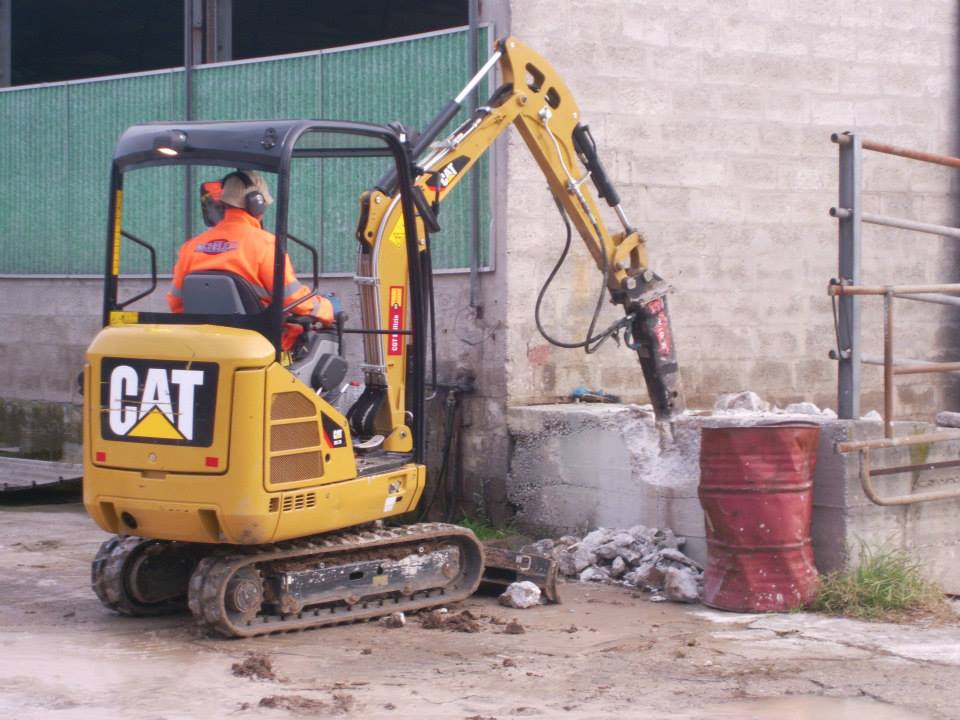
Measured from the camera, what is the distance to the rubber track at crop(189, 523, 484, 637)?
7633 mm

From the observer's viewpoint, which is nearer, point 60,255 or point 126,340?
point 126,340

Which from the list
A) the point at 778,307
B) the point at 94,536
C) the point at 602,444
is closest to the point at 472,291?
the point at 602,444

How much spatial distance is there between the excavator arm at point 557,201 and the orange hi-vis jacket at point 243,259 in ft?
2.10

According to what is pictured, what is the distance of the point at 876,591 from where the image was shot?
8477 mm

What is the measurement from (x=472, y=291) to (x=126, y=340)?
3.81 m

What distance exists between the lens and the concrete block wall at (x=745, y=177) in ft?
35.9

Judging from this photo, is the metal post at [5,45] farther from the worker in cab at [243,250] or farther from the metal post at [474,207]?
the worker in cab at [243,250]

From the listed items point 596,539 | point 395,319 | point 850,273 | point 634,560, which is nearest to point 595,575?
point 634,560

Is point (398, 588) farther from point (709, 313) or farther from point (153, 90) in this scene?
point (153, 90)

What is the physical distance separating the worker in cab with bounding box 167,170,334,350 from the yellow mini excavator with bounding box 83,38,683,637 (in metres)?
0.09

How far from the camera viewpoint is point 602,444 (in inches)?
398

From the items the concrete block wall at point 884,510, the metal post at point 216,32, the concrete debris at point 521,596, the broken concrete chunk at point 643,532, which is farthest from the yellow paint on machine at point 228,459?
the metal post at point 216,32

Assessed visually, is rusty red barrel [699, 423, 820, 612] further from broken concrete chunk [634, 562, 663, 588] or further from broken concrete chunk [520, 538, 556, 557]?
broken concrete chunk [520, 538, 556, 557]

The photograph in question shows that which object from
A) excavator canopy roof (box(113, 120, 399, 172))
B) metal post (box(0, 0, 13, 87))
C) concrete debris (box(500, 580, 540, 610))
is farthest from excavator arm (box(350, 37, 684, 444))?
metal post (box(0, 0, 13, 87))
